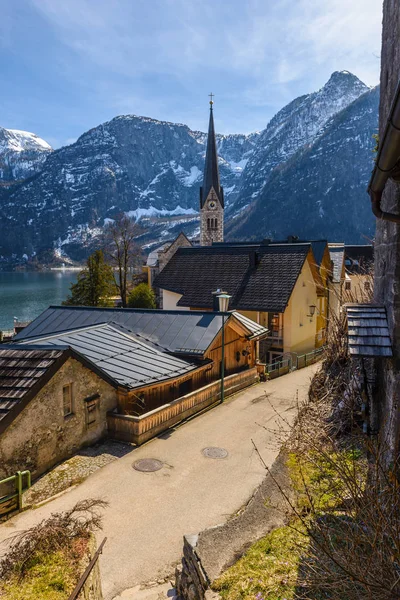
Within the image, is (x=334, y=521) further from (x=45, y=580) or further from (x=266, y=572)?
(x=45, y=580)

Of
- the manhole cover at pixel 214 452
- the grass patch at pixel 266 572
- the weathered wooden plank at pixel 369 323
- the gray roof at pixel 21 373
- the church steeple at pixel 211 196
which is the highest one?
the church steeple at pixel 211 196

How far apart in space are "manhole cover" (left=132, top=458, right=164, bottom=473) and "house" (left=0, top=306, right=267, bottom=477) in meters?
1.17

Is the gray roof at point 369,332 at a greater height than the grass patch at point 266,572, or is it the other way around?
the gray roof at point 369,332

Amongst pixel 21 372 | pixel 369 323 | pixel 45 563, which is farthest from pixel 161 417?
pixel 369 323

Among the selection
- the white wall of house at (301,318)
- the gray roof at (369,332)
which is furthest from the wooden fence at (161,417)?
the white wall of house at (301,318)

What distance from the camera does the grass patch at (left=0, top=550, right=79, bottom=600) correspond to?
5449 millimetres

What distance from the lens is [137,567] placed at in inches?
293

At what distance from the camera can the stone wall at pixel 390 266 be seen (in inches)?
220

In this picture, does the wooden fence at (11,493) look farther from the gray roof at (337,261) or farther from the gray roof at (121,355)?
the gray roof at (337,261)

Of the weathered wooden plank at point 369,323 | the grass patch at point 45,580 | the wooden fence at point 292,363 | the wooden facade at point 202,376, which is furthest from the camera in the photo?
the wooden fence at point 292,363

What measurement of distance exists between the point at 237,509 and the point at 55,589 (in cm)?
463

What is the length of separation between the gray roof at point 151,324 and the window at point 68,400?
21.6 feet

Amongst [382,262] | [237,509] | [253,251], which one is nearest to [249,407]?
[237,509]

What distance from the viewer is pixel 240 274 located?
30938mm
